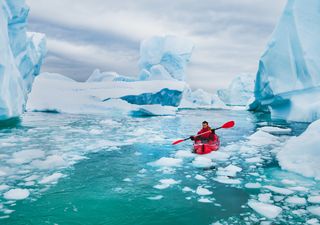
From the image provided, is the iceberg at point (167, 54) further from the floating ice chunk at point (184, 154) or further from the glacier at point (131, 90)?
the floating ice chunk at point (184, 154)

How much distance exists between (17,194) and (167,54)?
35484 millimetres

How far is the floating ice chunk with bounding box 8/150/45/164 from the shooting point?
19.2 ft

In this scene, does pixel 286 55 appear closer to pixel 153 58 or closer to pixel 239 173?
pixel 239 173

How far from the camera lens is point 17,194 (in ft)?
13.1

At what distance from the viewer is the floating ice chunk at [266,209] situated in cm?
342

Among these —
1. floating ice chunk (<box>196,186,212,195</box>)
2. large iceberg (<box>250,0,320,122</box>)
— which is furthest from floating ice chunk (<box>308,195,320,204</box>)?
large iceberg (<box>250,0,320,122</box>)

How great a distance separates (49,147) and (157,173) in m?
3.41

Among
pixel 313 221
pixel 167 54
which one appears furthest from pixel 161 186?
pixel 167 54

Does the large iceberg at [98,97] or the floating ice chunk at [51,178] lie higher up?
the large iceberg at [98,97]

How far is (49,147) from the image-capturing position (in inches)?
294

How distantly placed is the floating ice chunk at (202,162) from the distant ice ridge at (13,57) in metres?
9.39

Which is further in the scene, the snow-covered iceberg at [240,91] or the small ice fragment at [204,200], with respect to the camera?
the snow-covered iceberg at [240,91]

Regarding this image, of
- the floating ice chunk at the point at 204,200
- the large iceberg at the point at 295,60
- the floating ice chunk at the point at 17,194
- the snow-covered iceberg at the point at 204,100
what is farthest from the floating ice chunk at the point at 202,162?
the snow-covered iceberg at the point at 204,100

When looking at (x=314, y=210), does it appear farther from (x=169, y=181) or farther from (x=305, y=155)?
(x=305, y=155)
